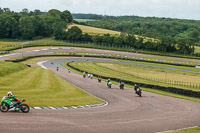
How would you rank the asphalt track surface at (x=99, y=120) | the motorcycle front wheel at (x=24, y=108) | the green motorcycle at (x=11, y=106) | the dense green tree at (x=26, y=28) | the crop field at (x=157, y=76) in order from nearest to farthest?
the asphalt track surface at (x=99, y=120)
the green motorcycle at (x=11, y=106)
the motorcycle front wheel at (x=24, y=108)
the crop field at (x=157, y=76)
the dense green tree at (x=26, y=28)

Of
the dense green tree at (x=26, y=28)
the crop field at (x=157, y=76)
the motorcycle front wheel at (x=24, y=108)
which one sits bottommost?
the crop field at (x=157, y=76)

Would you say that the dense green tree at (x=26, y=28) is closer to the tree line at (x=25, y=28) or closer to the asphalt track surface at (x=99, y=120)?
the tree line at (x=25, y=28)

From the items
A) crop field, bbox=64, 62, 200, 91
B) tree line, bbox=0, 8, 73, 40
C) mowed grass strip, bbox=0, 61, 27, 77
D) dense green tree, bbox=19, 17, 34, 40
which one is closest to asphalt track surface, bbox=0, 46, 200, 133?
mowed grass strip, bbox=0, 61, 27, 77

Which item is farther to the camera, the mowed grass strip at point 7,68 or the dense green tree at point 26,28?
the dense green tree at point 26,28

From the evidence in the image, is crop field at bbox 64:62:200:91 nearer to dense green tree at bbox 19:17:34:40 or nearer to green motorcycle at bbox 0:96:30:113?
green motorcycle at bbox 0:96:30:113

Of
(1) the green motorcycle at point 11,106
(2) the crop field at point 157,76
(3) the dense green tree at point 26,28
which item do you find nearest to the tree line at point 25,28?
(3) the dense green tree at point 26,28

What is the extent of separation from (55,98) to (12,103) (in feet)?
24.0

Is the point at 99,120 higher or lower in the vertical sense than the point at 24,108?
lower

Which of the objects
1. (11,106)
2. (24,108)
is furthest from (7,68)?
(24,108)

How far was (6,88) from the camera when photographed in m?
27.8

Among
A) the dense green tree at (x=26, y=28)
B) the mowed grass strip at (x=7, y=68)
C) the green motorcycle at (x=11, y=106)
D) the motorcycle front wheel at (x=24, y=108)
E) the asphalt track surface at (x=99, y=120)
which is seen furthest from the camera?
the dense green tree at (x=26, y=28)

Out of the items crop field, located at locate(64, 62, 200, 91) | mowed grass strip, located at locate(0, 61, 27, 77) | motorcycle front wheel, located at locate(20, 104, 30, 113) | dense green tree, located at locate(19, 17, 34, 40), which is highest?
dense green tree, located at locate(19, 17, 34, 40)

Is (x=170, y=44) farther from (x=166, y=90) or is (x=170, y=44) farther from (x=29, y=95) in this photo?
(x=29, y=95)

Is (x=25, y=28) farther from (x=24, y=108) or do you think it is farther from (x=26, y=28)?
(x=24, y=108)
